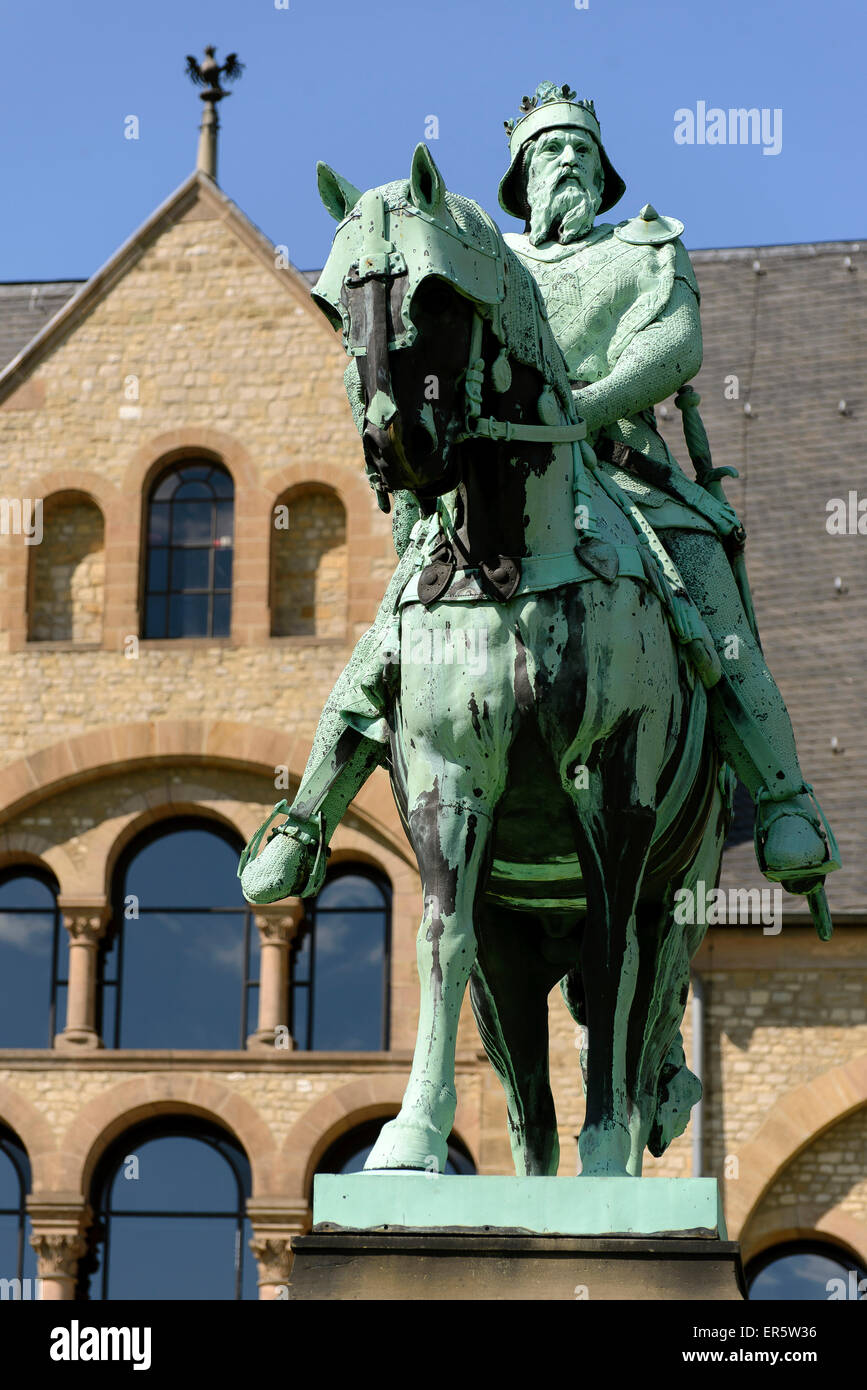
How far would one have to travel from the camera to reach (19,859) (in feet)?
76.8

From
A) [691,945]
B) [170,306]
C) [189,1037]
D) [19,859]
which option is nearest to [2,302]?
[170,306]

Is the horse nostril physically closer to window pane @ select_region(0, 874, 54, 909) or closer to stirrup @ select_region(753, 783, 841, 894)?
stirrup @ select_region(753, 783, 841, 894)

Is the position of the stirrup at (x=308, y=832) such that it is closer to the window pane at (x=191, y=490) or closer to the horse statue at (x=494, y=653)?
the horse statue at (x=494, y=653)

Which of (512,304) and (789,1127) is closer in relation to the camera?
(512,304)

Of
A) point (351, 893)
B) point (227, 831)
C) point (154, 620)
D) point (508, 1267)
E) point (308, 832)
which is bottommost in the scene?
point (508, 1267)

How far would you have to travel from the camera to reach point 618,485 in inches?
310

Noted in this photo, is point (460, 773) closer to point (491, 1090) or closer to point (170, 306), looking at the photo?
point (491, 1090)

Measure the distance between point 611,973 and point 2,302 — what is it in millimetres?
22670

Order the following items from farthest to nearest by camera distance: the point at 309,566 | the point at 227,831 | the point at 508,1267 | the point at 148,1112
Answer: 1. the point at 309,566
2. the point at 227,831
3. the point at 148,1112
4. the point at 508,1267

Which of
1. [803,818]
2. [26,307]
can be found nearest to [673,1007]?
[803,818]

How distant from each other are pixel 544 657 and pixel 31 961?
54.8ft

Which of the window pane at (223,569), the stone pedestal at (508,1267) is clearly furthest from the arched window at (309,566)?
the stone pedestal at (508,1267)

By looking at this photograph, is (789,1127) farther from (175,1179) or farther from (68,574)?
(68,574)

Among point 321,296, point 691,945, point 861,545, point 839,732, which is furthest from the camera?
point 861,545
